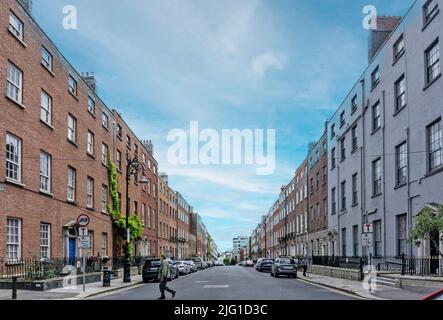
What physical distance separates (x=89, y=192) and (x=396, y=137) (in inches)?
762

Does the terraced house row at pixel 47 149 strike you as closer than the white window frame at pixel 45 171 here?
Yes

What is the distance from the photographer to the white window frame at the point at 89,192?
110ft

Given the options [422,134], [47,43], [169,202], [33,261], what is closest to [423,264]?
[422,134]

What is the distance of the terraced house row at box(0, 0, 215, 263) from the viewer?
2183cm

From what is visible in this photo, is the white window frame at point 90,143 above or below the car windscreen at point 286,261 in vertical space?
above

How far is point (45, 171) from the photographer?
85.9ft

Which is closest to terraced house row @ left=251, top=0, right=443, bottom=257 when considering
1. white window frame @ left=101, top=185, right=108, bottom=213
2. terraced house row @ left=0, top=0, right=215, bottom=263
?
terraced house row @ left=0, top=0, right=215, bottom=263

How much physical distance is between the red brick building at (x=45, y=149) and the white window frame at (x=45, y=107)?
0.16 ft

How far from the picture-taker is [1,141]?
21.0 m

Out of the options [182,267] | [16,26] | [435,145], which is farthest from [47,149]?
[182,267]

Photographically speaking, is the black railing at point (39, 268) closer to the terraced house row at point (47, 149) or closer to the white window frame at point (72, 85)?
the terraced house row at point (47, 149)

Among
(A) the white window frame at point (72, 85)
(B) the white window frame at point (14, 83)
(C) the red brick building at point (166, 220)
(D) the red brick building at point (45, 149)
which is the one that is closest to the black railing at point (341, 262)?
(D) the red brick building at point (45, 149)

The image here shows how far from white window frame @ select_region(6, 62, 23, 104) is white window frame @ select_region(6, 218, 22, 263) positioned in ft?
17.2
